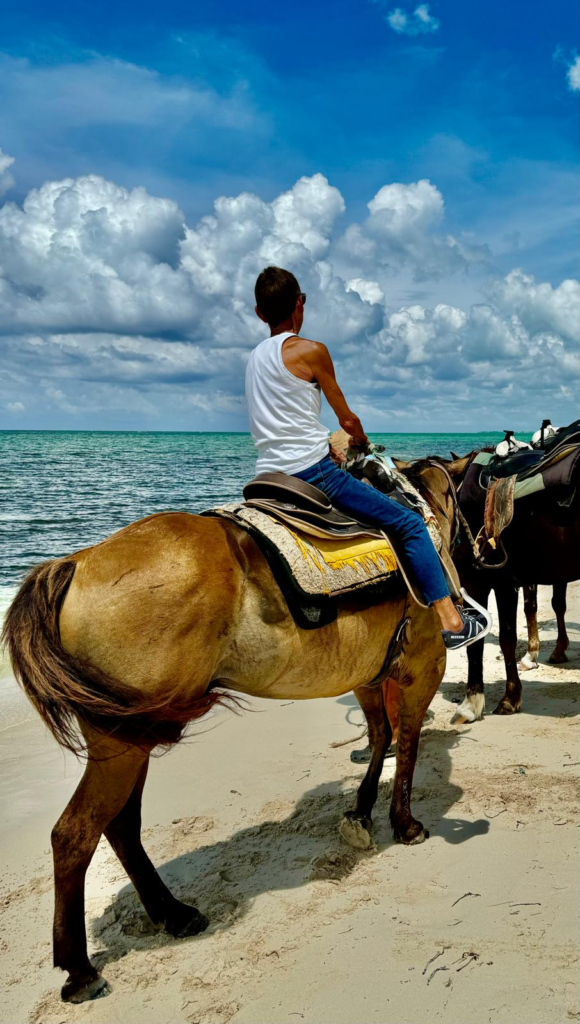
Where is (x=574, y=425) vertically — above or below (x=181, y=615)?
above

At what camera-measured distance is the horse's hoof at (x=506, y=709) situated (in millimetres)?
5870

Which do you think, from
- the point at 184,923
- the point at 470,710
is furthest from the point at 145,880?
the point at 470,710

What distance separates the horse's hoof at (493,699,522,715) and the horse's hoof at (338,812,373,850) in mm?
2309

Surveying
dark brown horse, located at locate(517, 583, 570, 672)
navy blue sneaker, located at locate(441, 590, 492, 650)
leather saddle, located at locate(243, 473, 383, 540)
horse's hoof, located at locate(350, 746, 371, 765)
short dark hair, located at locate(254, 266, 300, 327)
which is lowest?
horse's hoof, located at locate(350, 746, 371, 765)

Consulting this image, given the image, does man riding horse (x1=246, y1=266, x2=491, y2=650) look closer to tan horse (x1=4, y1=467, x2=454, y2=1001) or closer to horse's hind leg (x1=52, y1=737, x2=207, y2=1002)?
tan horse (x1=4, y1=467, x2=454, y2=1001)

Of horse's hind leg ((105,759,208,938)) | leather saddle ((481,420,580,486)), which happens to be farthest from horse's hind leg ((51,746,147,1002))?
leather saddle ((481,420,580,486))

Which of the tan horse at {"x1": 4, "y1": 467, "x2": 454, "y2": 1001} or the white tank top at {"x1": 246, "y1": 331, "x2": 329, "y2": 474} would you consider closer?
the tan horse at {"x1": 4, "y1": 467, "x2": 454, "y2": 1001}

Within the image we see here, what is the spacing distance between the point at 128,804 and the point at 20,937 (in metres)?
0.89

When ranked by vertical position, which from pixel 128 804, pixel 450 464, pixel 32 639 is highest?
pixel 450 464

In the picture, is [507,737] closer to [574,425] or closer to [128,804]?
[574,425]

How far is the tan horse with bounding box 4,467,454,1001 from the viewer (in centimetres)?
272

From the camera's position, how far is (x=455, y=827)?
401 cm

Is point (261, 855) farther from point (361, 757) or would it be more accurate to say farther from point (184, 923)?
point (361, 757)

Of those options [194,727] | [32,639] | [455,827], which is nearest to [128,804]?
[32,639]
